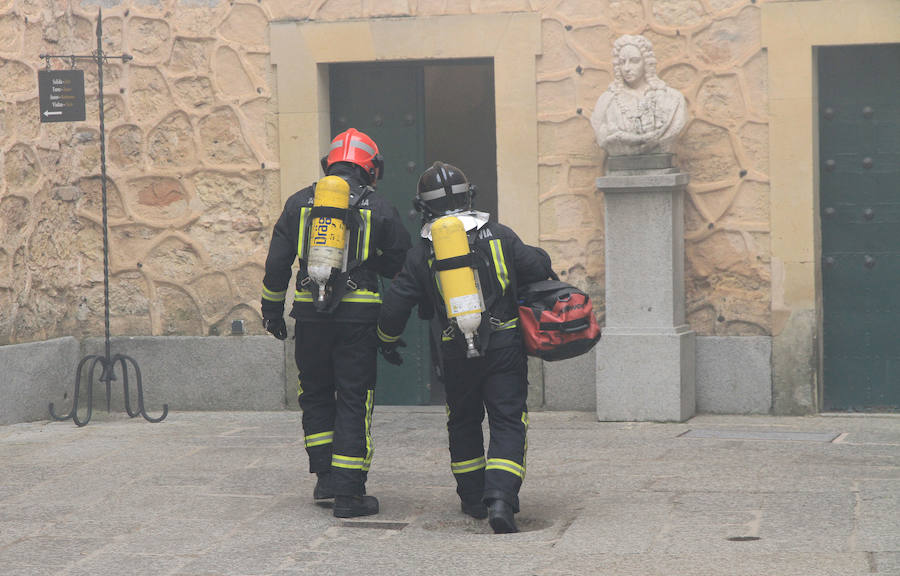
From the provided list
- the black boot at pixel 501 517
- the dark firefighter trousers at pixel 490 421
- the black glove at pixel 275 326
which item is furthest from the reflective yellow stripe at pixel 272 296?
the black boot at pixel 501 517

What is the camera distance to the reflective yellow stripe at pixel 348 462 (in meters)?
6.88

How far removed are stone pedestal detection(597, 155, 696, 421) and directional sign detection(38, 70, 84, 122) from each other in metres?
3.95

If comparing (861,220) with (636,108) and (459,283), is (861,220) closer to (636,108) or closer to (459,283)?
(636,108)

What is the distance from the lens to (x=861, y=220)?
9.70 meters

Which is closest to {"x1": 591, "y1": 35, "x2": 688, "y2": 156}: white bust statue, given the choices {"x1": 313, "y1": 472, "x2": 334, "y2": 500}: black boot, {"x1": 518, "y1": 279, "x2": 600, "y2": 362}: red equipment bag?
{"x1": 518, "y1": 279, "x2": 600, "y2": 362}: red equipment bag

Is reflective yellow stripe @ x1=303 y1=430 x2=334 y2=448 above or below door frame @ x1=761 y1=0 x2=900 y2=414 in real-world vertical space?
below

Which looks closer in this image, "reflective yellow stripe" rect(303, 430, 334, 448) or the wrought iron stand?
"reflective yellow stripe" rect(303, 430, 334, 448)

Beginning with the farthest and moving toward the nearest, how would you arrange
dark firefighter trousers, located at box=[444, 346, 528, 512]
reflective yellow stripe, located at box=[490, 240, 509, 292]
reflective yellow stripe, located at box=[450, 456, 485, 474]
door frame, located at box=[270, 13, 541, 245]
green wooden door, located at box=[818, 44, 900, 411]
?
1. door frame, located at box=[270, 13, 541, 245]
2. green wooden door, located at box=[818, 44, 900, 411]
3. reflective yellow stripe, located at box=[450, 456, 485, 474]
4. reflective yellow stripe, located at box=[490, 240, 509, 292]
5. dark firefighter trousers, located at box=[444, 346, 528, 512]

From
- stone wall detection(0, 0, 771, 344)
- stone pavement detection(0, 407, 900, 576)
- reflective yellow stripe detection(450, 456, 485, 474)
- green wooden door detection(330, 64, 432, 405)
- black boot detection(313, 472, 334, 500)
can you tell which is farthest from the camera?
green wooden door detection(330, 64, 432, 405)

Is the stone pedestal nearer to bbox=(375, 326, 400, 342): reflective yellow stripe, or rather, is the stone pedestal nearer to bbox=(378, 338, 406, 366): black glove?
bbox=(378, 338, 406, 366): black glove

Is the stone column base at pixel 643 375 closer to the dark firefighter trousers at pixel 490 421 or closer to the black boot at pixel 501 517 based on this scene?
the dark firefighter trousers at pixel 490 421

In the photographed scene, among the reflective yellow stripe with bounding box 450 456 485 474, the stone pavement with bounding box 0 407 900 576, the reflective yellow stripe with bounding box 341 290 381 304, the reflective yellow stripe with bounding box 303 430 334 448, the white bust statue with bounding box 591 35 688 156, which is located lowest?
the stone pavement with bounding box 0 407 900 576

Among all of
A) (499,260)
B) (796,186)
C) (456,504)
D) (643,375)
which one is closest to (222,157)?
(643,375)

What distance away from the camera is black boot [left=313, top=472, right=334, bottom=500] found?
7.12 metres
